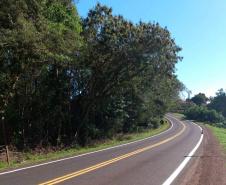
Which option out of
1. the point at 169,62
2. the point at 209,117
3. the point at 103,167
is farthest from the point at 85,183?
the point at 209,117

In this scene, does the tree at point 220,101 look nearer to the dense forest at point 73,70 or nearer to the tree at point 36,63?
the dense forest at point 73,70

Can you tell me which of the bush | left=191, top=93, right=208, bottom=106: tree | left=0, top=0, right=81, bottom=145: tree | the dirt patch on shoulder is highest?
left=191, top=93, right=208, bottom=106: tree

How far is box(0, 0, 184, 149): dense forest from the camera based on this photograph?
1230cm

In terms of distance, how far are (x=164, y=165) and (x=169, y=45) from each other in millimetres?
12362

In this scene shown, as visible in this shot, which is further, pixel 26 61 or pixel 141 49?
pixel 141 49

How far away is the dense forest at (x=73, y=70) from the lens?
40.3ft

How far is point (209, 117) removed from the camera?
6194 centimetres

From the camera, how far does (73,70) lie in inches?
800

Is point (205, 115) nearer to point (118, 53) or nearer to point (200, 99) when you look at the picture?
point (200, 99)

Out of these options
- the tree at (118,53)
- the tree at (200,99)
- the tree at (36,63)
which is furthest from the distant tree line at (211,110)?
the tree at (36,63)

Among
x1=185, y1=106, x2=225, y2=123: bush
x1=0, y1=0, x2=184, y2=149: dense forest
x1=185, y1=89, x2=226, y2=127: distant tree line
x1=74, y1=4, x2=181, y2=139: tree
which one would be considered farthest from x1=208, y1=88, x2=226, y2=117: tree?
x1=74, y1=4, x2=181, y2=139: tree

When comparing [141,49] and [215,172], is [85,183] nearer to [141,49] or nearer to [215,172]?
[215,172]

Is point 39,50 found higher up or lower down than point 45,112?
higher up

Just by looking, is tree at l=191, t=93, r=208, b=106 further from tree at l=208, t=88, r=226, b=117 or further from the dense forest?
the dense forest
